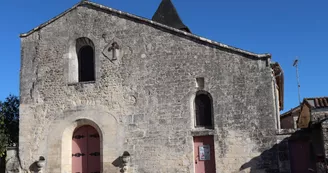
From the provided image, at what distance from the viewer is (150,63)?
14203 mm

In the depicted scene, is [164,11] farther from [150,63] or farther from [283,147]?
[283,147]

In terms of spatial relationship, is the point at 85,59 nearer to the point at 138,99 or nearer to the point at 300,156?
the point at 138,99

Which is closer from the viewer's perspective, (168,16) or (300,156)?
(300,156)

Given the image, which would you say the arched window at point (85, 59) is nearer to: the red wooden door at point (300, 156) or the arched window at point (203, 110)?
the arched window at point (203, 110)

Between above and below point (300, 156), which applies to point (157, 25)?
above

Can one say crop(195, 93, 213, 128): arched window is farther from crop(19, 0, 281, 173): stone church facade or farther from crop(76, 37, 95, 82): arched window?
crop(76, 37, 95, 82): arched window

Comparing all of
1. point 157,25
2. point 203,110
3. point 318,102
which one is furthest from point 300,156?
point 157,25

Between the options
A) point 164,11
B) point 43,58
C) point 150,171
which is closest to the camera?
point 150,171

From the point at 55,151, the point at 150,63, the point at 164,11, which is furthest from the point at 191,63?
the point at 164,11

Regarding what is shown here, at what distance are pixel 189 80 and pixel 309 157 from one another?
173 inches

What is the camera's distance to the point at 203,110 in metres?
13.6

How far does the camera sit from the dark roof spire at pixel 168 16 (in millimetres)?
22188

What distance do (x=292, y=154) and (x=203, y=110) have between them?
306cm

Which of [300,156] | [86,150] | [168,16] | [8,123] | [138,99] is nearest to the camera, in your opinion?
[300,156]
